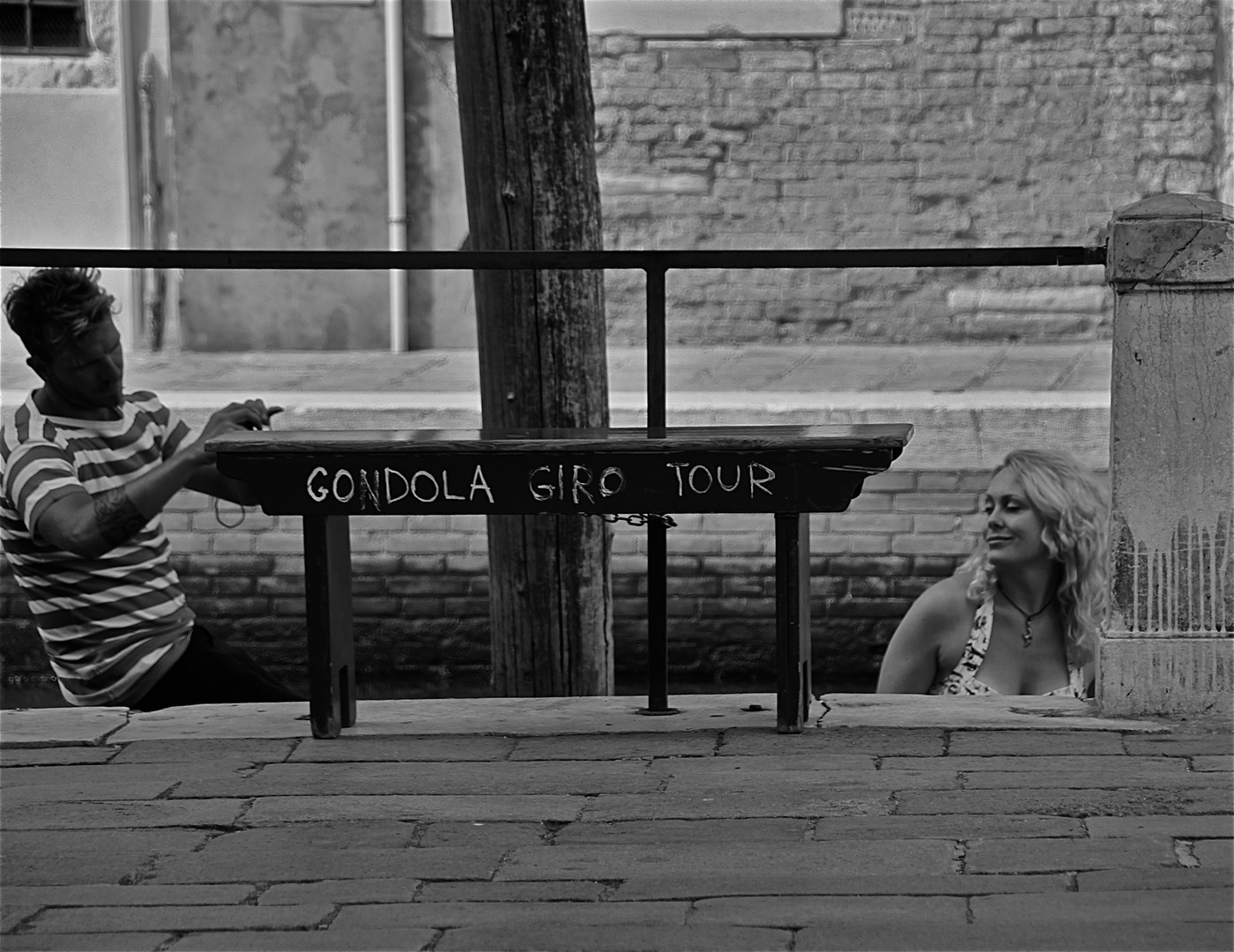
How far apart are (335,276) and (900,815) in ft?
29.5

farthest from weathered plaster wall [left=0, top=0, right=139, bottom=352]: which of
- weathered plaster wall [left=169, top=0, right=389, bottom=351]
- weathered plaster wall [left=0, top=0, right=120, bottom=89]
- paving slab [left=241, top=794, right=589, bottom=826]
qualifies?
paving slab [left=241, top=794, right=589, bottom=826]

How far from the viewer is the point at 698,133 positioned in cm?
1138

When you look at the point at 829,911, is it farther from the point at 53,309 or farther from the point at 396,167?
the point at 396,167

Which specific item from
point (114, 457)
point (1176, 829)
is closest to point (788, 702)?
point (1176, 829)

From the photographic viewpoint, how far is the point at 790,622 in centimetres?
356

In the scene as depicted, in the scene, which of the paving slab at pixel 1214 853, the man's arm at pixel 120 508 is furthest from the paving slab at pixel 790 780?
the man's arm at pixel 120 508

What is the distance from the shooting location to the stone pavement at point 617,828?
2557 millimetres

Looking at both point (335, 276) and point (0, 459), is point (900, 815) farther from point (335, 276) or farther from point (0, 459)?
point (335, 276)

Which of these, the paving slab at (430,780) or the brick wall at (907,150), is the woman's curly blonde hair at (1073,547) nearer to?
the paving slab at (430,780)

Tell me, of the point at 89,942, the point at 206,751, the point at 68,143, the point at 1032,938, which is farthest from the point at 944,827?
the point at 68,143

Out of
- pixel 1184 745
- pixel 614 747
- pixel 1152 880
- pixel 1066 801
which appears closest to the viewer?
pixel 1152 880

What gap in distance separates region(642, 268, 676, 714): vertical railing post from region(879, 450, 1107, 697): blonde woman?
88cm

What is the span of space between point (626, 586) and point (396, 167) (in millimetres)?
4387

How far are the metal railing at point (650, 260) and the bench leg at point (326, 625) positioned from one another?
56 cm
